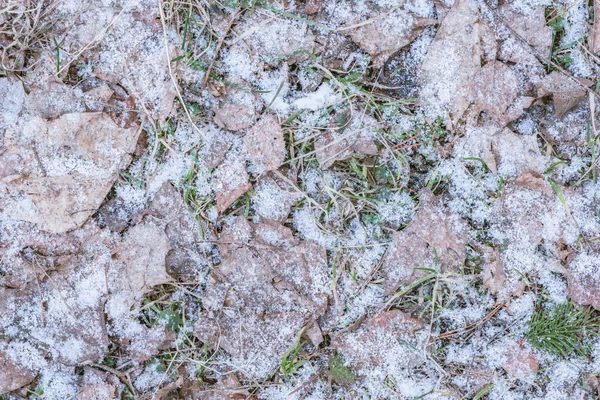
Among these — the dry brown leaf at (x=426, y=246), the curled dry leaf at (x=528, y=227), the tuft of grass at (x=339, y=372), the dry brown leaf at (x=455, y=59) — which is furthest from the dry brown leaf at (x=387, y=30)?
the tuft of grass at (x=339, y=372)

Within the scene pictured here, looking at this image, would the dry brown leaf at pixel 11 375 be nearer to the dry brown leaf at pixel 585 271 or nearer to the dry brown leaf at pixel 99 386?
the dry brown leaf at pixel 99 386

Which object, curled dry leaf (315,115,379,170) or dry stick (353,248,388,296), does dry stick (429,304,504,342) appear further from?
curled dry leaf (315,115,379,170)

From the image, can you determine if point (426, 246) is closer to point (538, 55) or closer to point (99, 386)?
point (538, 55)

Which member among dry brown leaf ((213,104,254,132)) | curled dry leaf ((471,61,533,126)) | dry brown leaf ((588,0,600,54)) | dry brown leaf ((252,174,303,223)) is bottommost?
dry brown leaf ((252,174,303,223))

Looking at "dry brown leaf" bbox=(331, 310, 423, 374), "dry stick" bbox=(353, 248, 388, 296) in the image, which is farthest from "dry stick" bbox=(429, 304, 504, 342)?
"dry stick" bbox=(353, 248, 388, 296)

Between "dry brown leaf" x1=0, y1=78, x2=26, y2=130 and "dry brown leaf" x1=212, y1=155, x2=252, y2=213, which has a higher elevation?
"dry brown leaf" x1=0, y1=78, x2=26, y2=130

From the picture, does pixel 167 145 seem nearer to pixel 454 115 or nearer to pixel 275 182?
pixel 275 182

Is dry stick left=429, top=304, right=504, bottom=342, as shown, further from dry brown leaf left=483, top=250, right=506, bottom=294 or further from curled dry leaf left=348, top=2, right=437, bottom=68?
curled dry leaf left=348, top=2, right=437, bottom=68
